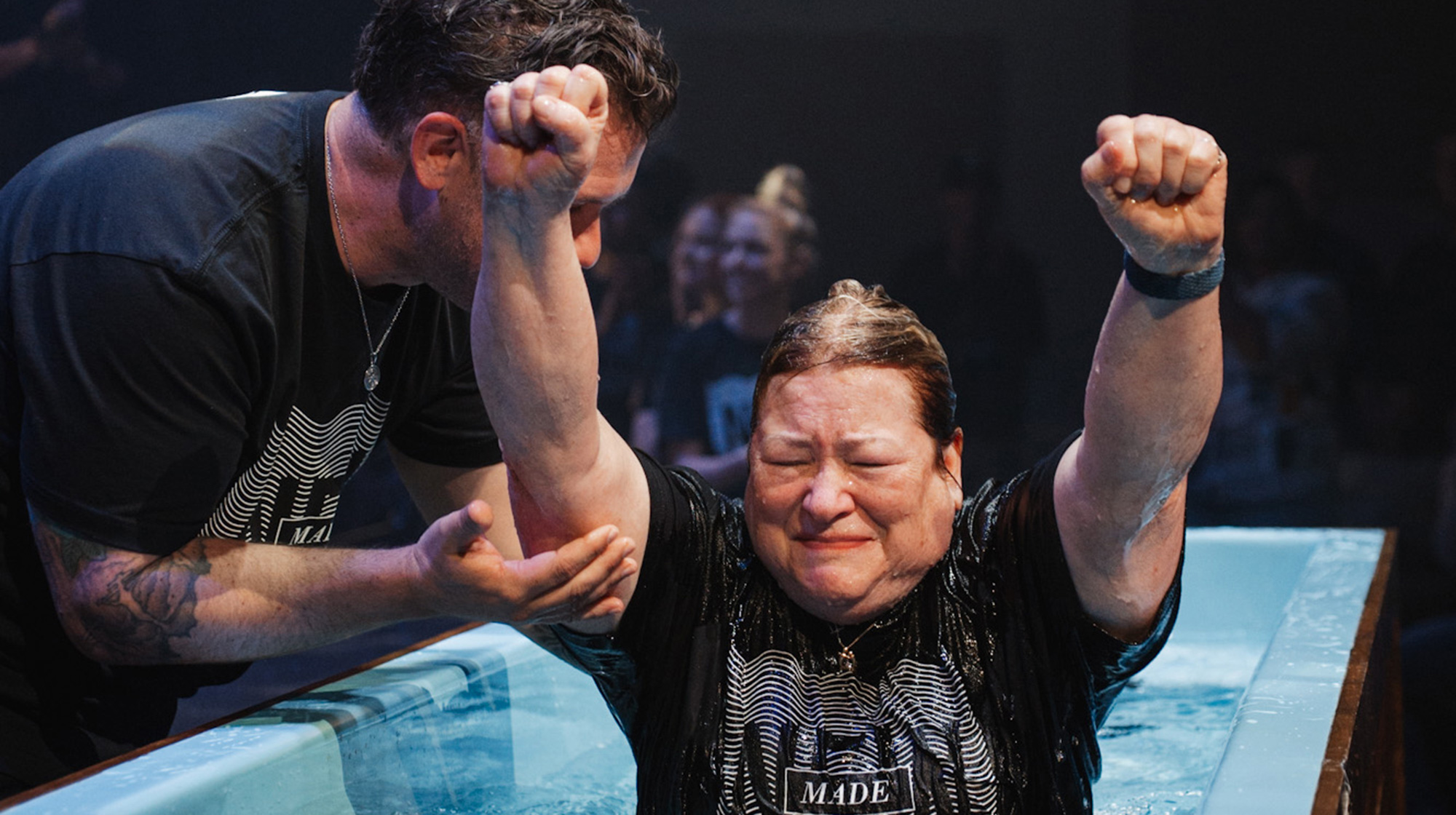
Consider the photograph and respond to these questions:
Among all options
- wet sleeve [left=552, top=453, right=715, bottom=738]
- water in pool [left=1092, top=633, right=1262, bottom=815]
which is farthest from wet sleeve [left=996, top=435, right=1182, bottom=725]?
water in pool [left=1092, top=633, right=1262, bottom=815]

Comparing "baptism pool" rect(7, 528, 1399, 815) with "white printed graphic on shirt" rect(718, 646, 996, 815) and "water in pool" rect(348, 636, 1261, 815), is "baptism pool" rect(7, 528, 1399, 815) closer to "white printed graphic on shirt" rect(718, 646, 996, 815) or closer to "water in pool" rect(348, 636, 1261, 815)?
"water in pool" rect(348, 636, 1261, 815)

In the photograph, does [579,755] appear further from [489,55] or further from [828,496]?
[489,55]

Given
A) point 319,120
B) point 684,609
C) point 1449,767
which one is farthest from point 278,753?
point 1449,767

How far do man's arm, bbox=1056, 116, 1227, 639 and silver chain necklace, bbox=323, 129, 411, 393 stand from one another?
766 millimetres

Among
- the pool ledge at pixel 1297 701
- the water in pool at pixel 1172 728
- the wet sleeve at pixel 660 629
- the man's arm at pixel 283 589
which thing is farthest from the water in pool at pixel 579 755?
the wet sleeve at pixel 660 629

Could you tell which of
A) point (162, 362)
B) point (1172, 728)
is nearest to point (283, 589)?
point (162, 362)

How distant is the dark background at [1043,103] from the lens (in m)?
3.81

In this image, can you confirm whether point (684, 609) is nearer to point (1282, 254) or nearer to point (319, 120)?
point (319, 120)

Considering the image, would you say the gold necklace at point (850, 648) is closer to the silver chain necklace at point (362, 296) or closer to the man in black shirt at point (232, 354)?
the man in black shirt at point (232, 354)

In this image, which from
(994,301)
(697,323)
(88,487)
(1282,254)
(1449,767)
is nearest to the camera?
(88,487)

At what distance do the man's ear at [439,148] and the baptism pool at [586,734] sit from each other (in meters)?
0.59

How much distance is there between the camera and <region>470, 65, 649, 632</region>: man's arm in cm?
101

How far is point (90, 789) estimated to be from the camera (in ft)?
3.82

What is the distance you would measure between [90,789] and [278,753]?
0.63 feet
